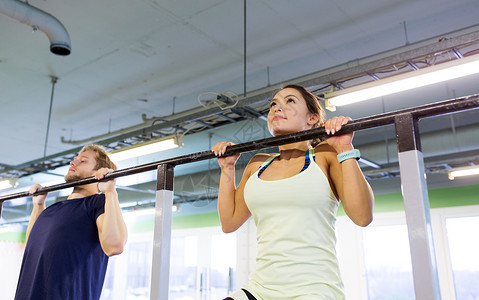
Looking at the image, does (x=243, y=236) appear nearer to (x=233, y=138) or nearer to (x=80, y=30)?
(x=233, y=138)

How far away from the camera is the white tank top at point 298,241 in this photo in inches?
48.7

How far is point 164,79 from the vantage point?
5305mm

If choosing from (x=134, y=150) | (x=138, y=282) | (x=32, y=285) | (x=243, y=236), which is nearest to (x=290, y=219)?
(x=32, y=285)

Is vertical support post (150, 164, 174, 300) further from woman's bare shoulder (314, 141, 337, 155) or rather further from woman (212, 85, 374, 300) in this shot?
woman's bare shoulder (314, 141, 337, 155)

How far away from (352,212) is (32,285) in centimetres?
139

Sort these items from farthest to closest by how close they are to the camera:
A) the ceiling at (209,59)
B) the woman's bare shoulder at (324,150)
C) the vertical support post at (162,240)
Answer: the ceiling at (209,59) → the vertical support post at (162,240) → the woman's bare shoulder at (324,150)

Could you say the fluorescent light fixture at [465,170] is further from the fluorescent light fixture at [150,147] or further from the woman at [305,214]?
the woman at [305,214]

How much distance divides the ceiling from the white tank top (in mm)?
2575

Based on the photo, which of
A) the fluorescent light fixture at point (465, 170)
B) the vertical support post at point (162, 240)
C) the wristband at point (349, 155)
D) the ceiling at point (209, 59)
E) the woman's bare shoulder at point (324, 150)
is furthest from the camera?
the fluorescent light fixture at point (465, 170)

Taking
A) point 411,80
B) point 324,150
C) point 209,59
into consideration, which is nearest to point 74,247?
point 324,150

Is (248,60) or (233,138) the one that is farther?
(233,138)

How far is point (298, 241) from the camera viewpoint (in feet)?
4.19

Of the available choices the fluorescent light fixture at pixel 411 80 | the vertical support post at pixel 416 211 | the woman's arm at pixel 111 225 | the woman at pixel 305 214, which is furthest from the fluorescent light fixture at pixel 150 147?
the vertical support post at pixel 416 211

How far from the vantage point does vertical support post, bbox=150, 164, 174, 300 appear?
150cm
